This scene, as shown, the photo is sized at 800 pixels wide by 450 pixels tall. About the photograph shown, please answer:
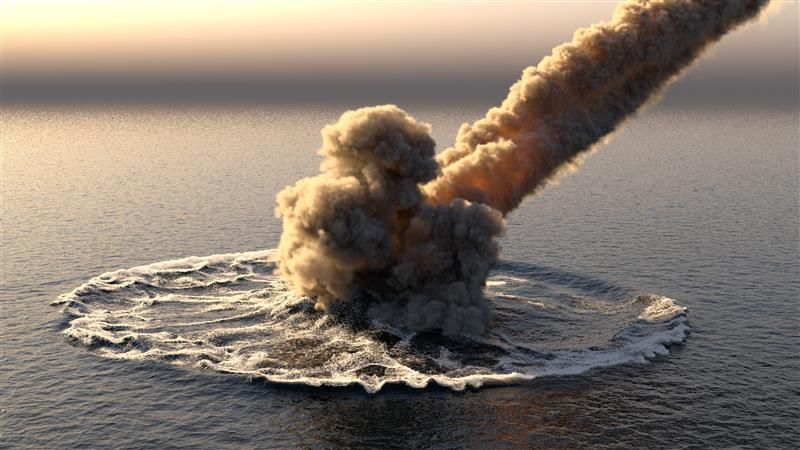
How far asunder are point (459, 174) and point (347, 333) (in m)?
22.5

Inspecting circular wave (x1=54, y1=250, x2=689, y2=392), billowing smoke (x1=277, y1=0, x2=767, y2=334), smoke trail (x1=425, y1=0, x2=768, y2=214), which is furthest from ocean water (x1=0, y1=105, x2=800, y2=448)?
smoke trail (x1=425, y1=0, x2=768, y2=214)

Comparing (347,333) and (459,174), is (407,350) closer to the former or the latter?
(347,333)

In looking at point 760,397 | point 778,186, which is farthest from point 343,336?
point 778,186

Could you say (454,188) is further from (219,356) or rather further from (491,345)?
(219,356)

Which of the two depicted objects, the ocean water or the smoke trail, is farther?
the smoke trail

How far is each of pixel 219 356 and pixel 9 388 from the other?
19855 mm

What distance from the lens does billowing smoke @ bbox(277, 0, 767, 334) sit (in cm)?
8681

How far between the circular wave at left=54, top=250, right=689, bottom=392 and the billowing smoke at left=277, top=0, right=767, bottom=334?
4.56m

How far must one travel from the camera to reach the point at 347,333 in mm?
87562

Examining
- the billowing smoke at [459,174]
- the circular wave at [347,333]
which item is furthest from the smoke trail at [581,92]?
the circular wave at [347,333]

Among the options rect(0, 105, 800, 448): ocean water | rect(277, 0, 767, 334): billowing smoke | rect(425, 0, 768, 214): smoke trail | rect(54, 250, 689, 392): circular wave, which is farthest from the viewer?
rect(425, 0, 768, 214): smoke trail

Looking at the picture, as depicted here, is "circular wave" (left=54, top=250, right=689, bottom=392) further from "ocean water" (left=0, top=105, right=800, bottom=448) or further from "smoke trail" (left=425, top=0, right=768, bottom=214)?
"smoke trail" (left=425, top=0, right=768, bottom=214)

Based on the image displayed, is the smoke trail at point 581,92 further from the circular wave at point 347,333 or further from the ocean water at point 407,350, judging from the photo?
the ocean water at point 407,350

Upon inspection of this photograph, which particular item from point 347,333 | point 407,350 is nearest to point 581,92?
point 407,350
